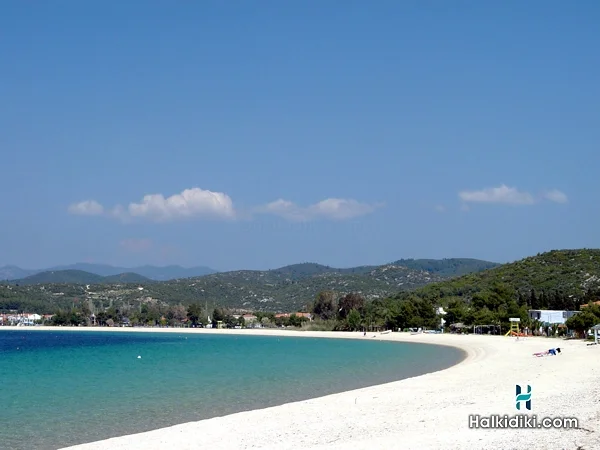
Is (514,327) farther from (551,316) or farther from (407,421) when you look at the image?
(407,421)

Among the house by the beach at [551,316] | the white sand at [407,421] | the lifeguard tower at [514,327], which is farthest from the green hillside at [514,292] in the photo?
the white sand at [407,421]

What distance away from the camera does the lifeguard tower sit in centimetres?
6360

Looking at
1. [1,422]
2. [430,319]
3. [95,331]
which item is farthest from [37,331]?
[1,422]

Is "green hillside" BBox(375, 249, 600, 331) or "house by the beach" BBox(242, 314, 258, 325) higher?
"green hillside" BBox(375, 249, 600, 331)

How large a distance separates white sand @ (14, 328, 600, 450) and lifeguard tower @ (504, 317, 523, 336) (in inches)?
1553

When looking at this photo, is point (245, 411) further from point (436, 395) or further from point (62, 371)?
point (62, 371)

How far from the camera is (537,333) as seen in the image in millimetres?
65000

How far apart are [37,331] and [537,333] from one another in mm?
90604

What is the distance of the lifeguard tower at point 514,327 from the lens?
63.6 m

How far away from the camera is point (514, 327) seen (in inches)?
2623

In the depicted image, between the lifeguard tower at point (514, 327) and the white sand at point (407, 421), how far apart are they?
3945 centimetres

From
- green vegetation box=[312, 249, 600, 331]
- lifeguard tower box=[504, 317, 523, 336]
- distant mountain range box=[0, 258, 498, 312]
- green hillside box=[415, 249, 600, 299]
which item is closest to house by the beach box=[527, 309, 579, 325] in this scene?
green vegetation box=[312, 249, 600, 331]

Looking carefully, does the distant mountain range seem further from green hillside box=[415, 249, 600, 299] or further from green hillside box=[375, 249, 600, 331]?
green hillside box=[375, 249, 600, 331]

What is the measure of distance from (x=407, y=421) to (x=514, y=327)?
54240 millimetres
